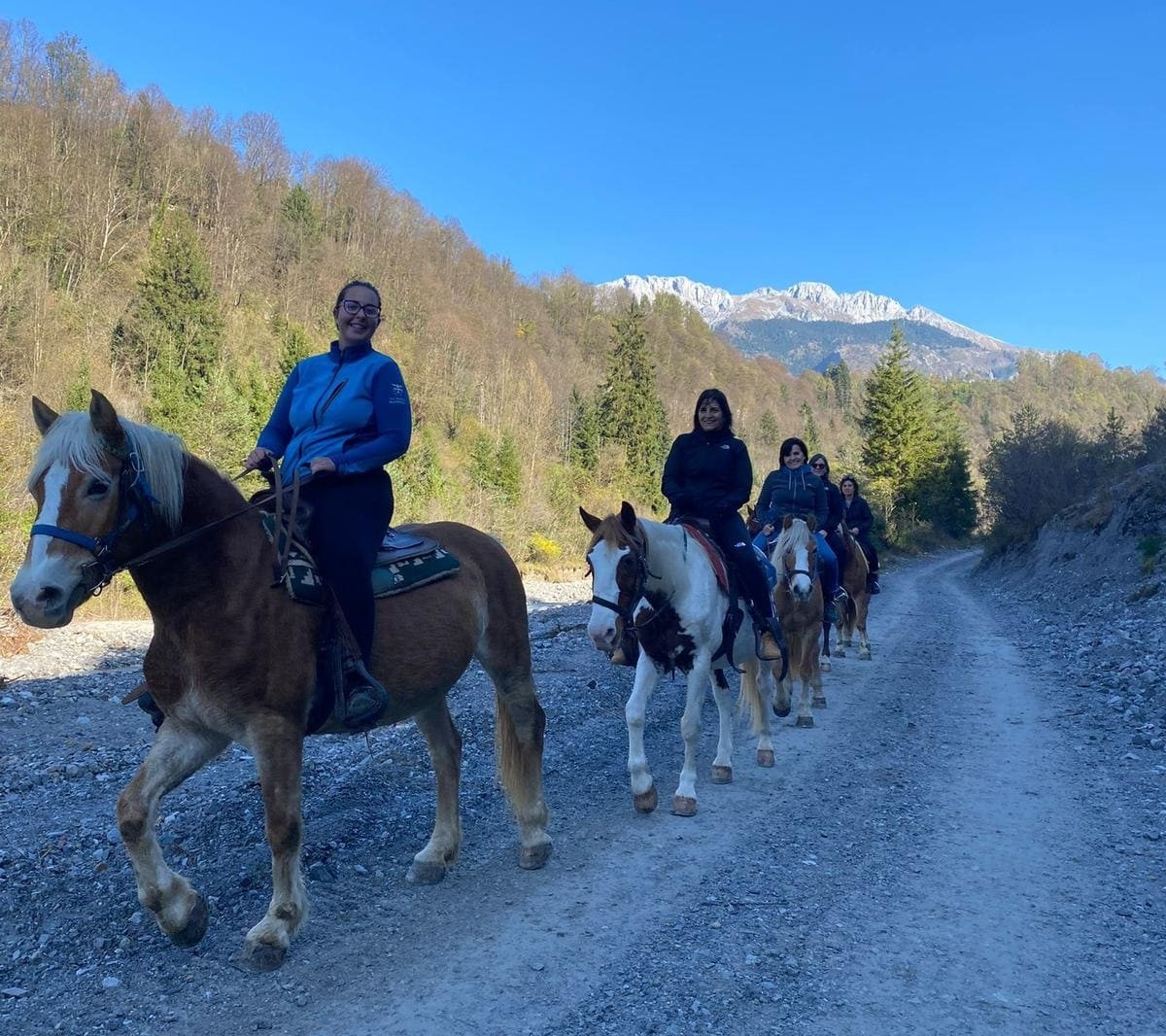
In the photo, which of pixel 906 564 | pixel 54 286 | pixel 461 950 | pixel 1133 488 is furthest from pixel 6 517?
pixel 906 564

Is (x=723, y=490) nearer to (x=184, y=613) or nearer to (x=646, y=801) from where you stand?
(x=646, y=801)

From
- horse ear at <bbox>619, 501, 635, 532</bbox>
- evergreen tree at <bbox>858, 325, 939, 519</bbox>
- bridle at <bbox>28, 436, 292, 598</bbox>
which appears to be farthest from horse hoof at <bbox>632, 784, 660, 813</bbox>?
evergreen tree at <bbox>858, 325, 939, 519</bbox>

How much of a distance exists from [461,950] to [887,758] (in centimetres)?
470

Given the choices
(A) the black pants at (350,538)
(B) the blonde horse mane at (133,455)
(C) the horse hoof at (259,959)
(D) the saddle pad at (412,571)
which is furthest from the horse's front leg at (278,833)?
(B) the blonde horse mane at (133,455)

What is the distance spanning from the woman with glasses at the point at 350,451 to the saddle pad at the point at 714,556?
290 cm

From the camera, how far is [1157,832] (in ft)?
16.4

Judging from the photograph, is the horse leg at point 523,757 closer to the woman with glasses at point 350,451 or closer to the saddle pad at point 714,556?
the woman with glasses at point 350,451

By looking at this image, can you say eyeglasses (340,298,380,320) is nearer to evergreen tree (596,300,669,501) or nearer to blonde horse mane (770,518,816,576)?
blonde horse mane (770,518,816,576)

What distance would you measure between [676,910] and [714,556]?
287 cm

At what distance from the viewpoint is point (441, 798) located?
447cm

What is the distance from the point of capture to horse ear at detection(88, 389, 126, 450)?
2988 mm

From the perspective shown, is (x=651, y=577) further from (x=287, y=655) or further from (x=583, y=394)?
(x=583, y=394)

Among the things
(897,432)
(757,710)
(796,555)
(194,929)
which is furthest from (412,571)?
(897,432)

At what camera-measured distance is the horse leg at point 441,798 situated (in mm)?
4230
